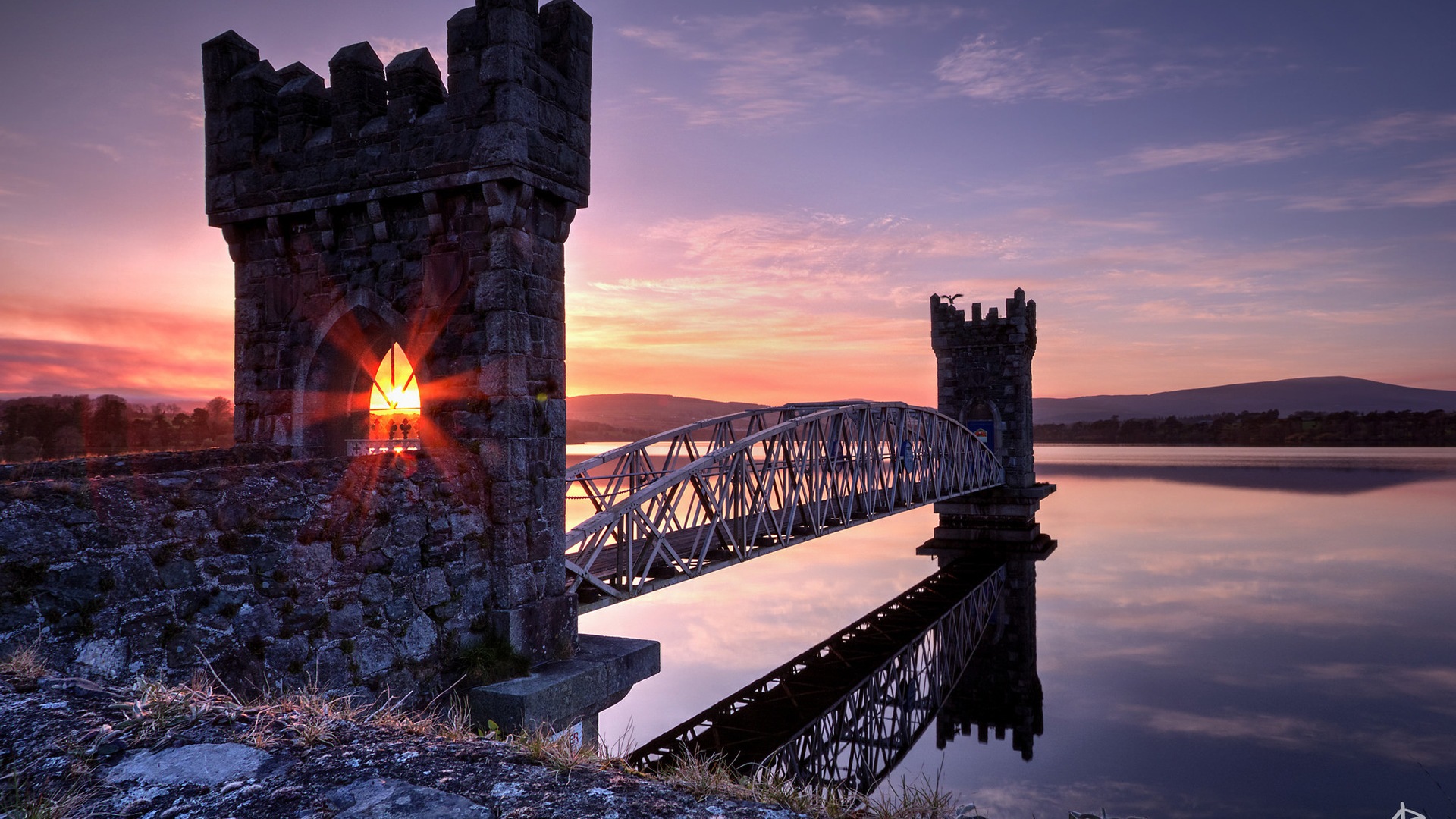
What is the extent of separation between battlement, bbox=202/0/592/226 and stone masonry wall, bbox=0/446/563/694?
295 cm

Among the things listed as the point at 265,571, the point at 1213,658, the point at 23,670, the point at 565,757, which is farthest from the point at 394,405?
the point at 1213,658

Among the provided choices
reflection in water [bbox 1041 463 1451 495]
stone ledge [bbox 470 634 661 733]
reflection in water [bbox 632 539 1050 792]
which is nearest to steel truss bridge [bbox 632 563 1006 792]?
reflection in water [bbox 632 539 1050 792]

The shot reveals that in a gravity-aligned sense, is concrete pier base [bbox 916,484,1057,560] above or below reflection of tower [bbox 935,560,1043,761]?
above

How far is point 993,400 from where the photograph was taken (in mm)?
40281

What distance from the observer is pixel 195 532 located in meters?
5.30

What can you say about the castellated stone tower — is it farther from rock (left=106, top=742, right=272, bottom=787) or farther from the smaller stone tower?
the smaller stone tower

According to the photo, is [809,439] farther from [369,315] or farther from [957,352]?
[957,352]

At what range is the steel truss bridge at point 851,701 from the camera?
16078mm

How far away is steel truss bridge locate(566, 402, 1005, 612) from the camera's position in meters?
12.2

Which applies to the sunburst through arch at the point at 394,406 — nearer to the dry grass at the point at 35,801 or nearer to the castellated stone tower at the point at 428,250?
the castellated stone tower at the point at 428,250

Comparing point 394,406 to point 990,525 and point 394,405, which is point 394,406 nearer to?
point 394,405

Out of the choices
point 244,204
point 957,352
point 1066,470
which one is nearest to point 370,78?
point 244,204

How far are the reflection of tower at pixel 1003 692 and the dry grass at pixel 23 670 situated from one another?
19526mm

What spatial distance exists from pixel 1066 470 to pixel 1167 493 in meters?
44.1
